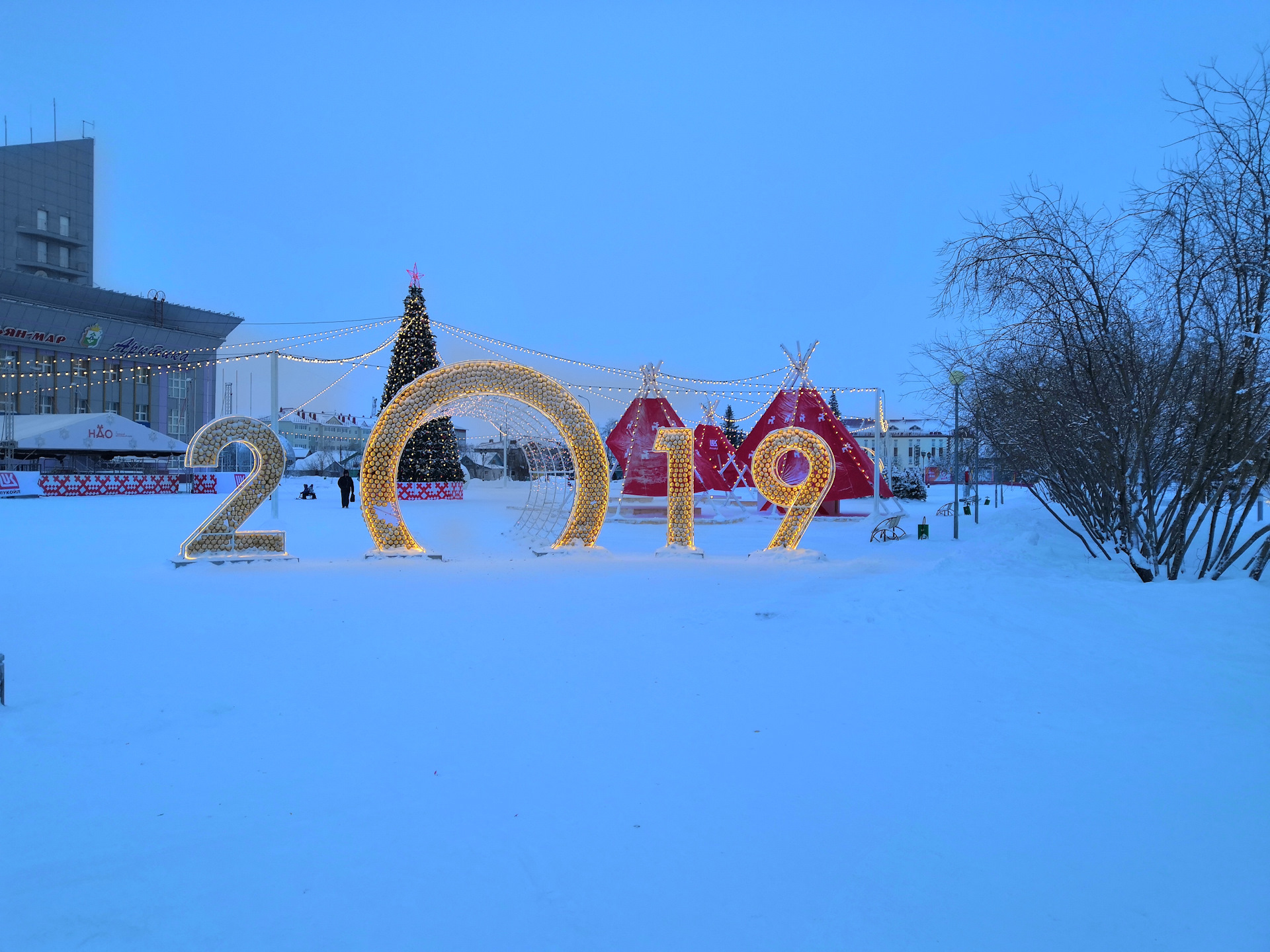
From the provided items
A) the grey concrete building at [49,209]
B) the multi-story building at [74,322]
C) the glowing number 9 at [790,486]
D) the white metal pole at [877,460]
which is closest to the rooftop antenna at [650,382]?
the white metal pole at [877,460]

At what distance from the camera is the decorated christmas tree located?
28.1 m

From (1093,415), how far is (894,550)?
559cm

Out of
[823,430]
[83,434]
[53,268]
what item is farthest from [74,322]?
[823,430]

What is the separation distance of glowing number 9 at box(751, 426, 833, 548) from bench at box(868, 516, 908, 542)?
3774mm

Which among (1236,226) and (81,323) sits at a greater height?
(81,323)

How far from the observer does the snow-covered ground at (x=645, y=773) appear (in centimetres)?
271

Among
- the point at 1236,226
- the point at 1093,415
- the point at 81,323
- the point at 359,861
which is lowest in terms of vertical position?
the point at 359,861

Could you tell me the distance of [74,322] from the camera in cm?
4422

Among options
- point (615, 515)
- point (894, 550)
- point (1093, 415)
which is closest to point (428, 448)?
point (615, 515)

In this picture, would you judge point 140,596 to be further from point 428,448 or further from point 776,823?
point 428,448

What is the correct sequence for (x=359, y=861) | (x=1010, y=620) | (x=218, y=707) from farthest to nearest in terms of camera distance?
1. (x=1010, y=620)
2. (x=218, y=707)
3. (x=359, y=861)

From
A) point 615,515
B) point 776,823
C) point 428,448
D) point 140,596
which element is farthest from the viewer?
point 428,448

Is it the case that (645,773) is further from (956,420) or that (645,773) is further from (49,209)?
(49,209)

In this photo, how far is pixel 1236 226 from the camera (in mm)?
7500
